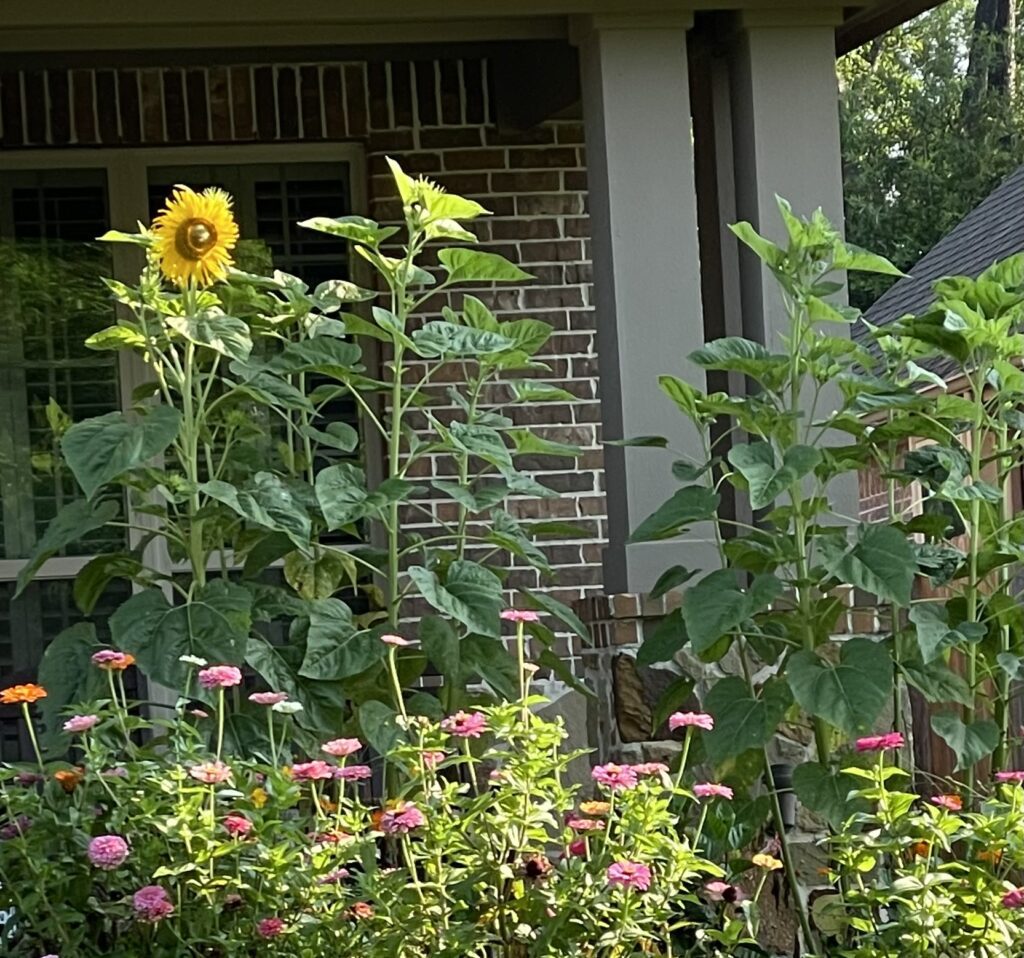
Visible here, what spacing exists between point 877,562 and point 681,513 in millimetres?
394

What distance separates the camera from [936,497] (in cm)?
338

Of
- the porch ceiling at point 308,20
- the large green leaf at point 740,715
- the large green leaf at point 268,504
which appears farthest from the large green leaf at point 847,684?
the porch ceiling at point 308,20

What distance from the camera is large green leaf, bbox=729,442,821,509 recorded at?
10.5ft

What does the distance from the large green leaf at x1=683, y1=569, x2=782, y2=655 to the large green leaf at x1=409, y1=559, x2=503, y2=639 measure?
36 cm

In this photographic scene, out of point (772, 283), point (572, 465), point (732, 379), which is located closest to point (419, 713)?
point (772, 283)

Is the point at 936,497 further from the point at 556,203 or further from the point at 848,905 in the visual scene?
the point at 556,203

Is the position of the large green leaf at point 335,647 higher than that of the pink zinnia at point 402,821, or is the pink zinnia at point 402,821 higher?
the large green leaf at point 335,647

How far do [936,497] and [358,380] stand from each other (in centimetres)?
113

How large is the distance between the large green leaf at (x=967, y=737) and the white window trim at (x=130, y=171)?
2685 millimetres

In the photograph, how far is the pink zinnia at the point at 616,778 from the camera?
8.69 feet

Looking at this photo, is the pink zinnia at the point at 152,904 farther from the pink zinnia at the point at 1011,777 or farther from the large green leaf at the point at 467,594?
the pink zinnia at the point at 1011,777

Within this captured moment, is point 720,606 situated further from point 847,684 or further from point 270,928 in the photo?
point 270,928

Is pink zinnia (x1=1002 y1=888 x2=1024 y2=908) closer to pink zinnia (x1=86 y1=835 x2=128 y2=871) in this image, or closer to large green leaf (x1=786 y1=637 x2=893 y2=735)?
large green leaf (x1=786 y1=637 x2=893 y2=735)

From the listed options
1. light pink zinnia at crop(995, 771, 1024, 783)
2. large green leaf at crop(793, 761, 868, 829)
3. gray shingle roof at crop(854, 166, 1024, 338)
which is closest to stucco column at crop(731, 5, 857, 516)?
large green leaf at crop(793, 761, 868, 829)
